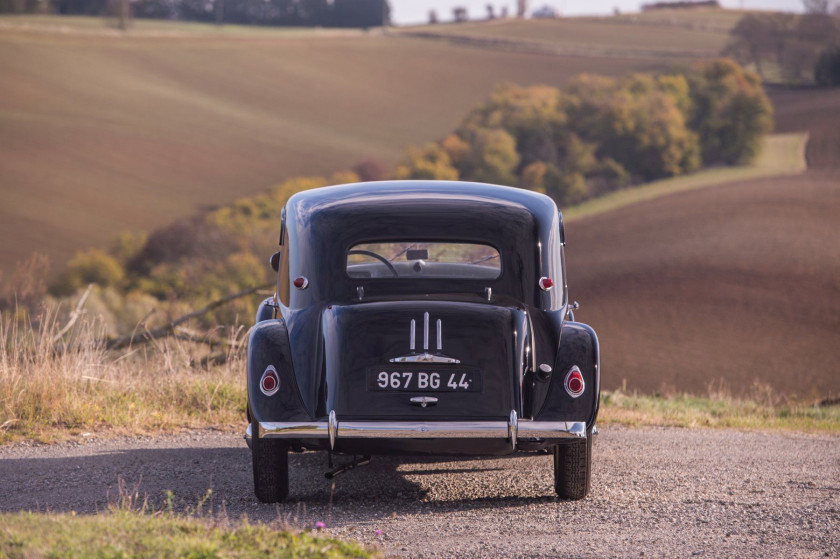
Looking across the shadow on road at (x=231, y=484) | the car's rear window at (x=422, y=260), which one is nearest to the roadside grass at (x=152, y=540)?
the shadow on road at (x=231, y=484)

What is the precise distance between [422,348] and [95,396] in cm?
447

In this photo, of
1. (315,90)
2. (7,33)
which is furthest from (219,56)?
(7,33)

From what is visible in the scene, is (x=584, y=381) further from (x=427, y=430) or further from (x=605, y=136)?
(x=605, y=136)

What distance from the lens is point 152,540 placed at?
450cm

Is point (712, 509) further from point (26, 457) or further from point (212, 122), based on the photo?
point (212, 122)

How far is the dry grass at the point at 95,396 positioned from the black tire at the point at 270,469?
111 inches

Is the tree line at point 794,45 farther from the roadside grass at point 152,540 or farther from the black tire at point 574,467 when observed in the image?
the roadside grass at point 152,540

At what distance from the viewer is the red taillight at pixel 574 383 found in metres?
6.10

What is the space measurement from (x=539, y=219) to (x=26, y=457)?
431 centimetres

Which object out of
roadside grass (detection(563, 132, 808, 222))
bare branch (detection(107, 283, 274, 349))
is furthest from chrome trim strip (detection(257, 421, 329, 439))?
roadside grass (detection(563, 132, 808, 222))

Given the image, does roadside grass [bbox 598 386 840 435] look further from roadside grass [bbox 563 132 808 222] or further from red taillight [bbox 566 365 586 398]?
roadside grass [bbox 563 132 808 222]

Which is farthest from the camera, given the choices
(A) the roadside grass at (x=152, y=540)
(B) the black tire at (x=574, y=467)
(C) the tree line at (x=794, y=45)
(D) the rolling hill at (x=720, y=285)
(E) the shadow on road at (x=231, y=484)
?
(C) the tree line at (x=794, y=45)

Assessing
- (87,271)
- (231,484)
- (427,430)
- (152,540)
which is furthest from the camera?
(87,271)

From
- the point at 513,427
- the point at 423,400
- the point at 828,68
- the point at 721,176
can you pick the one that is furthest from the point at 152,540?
the point at 828,68
